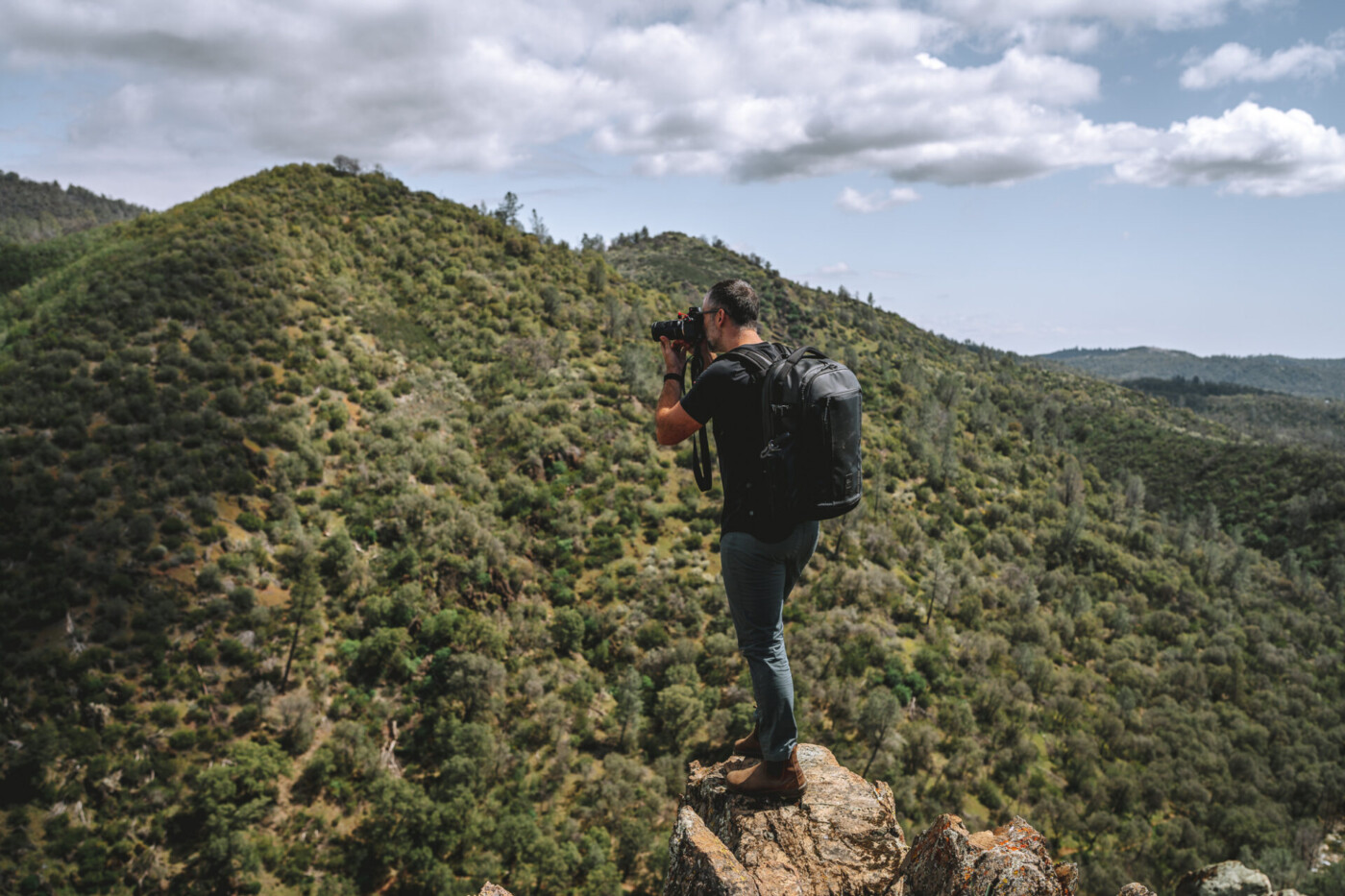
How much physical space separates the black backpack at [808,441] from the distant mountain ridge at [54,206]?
119132 mm

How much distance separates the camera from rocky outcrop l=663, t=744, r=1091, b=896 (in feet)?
12.3

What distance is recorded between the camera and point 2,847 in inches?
685

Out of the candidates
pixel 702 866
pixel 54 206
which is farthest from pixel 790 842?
pixel 54 206

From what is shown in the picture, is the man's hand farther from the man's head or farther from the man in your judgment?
the man's head

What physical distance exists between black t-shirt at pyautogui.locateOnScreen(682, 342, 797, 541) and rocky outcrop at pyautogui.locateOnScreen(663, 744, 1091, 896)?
2.22 metres

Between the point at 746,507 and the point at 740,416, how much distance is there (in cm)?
60

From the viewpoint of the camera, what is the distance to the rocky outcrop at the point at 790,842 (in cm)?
397

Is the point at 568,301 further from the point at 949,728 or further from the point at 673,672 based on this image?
the point at 949,728

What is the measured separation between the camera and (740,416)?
3826 millimetres

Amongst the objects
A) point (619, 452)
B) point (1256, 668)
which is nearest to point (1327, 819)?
point (1256, 668)

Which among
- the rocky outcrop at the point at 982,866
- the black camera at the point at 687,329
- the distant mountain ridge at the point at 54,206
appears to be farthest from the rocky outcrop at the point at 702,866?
the distant mountain ridge at the point at 54,206

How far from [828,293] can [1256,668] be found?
102373mm

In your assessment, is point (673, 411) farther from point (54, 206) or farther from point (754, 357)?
point (54, 206)

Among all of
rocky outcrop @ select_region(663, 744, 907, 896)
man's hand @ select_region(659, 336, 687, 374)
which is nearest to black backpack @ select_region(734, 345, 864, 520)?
man's hand @ select_region(659, 336, 687, 374)
